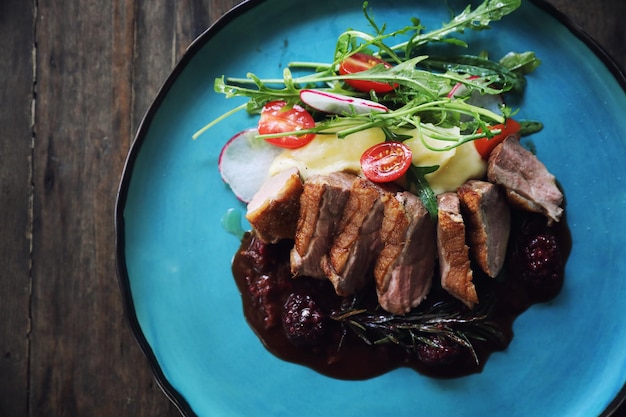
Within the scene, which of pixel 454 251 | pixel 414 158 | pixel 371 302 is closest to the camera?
pixel 454 251

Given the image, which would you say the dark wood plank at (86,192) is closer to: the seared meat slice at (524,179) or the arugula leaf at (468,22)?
the arugula leaf at (468,22)

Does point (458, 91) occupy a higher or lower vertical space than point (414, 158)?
higher

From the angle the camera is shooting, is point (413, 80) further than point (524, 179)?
No

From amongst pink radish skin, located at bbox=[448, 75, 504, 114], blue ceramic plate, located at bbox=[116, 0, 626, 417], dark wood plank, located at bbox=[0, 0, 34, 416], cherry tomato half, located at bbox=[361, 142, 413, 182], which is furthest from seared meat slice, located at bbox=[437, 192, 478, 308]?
dark wood plank, located at bbox=[0, 0, 34, 416]

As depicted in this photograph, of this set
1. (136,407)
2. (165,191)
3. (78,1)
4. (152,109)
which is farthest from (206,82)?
(136,407)

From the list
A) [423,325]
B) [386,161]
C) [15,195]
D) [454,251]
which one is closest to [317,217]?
[386,161]

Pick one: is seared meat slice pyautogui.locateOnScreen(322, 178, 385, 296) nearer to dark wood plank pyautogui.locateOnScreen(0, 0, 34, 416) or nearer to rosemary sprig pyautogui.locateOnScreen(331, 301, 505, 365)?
rosemary sprig pyautogui.locateOnScreen(331, 301, 505, 365)

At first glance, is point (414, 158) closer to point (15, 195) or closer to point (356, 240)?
point (356, 240)

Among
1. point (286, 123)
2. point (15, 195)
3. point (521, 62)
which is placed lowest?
point (15, 195)
